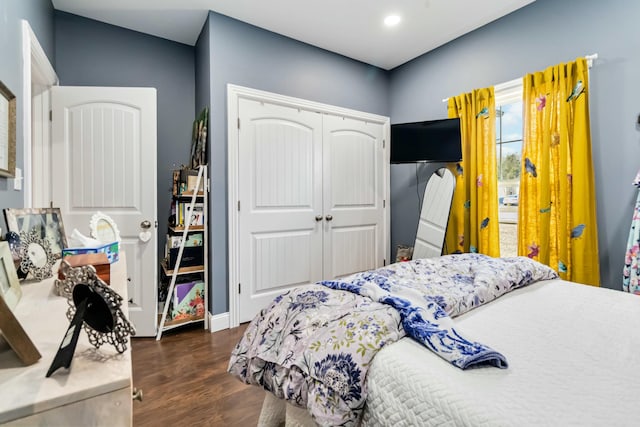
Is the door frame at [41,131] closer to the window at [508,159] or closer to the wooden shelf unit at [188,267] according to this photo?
the wooden shelf unit at [188,267]

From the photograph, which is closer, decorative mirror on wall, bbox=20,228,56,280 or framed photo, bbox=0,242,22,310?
framed photo, bbox=0,242,22,310

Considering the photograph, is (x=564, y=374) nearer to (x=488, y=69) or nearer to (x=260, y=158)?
(x=260, y=158)

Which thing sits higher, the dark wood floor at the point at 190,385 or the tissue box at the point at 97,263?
the tissue box at the point at 97,263

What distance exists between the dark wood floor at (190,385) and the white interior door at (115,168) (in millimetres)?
365

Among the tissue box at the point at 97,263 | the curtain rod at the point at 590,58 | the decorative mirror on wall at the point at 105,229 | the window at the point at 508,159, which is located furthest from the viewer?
the window at the point at 508,159

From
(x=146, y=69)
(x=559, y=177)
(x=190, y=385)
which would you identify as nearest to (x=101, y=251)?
(x=190, y=385)

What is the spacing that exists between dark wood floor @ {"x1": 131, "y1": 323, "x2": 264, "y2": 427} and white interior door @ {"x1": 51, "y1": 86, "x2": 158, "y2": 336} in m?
0.36

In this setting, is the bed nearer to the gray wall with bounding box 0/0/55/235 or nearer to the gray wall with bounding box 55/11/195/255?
the gray wall with bounding box 0/0/55/235

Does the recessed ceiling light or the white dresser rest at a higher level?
the recessed ceiling light

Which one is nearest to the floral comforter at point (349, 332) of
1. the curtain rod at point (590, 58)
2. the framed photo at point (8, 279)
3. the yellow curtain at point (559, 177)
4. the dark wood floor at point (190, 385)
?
the dark wood floor at point (190, 385)

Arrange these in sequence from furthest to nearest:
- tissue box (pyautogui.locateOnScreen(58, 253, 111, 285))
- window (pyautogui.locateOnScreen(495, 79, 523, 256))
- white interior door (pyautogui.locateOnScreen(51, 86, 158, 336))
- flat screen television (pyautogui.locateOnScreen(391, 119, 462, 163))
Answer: flat screen television (pyautogui.locateOnScreen(391, 119, 462, 163))
window (pyautogui.locateOnScreen(495, 79, 523, 256))
white interior door (pyautogui.locateOnScreen(51, 86, 158, 336))
tissue box (pyautogui.locateOnScreen(58, 253, 111, 285))

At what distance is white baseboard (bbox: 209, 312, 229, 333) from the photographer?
8.44 feet

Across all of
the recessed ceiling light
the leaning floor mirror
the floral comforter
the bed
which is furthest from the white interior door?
the leaning floor mirror

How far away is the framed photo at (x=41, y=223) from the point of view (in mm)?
1256
